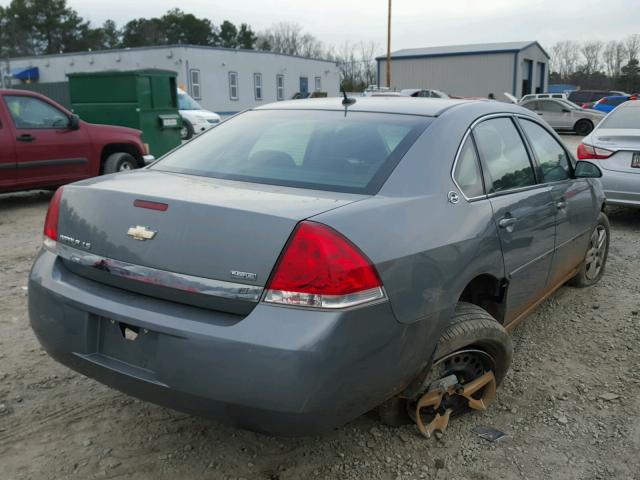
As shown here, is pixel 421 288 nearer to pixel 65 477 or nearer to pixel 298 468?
pixel 298 468

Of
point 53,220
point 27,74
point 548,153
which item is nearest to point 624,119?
point 548,153

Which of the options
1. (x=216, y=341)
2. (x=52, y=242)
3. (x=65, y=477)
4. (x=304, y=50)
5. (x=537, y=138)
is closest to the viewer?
(x=216, y=341)

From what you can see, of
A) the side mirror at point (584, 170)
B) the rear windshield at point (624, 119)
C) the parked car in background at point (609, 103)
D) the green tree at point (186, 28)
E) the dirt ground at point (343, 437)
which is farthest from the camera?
the green tree at point (186, 28)

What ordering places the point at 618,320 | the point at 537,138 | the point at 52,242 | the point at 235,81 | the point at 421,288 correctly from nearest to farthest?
the point at 421,288 → the point at 52,242 → the point at 537,138 → the point at 618,320 → the point at 235,81

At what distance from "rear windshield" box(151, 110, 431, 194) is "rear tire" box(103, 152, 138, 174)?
6.10 metres

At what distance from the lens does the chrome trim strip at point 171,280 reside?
2123mm

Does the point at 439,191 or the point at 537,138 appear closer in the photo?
the point at 439,191

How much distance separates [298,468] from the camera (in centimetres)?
262

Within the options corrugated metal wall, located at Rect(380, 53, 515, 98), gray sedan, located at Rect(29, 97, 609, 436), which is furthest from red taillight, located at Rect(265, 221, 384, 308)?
corrugated metal wall, located at Rect(380, 53, 515, 98)

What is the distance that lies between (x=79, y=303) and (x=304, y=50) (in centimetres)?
8783

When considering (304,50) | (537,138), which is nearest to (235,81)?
(537,138)

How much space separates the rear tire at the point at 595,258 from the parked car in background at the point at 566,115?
20.0 meters

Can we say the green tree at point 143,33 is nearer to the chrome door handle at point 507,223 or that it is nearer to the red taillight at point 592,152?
the red taillight at point 592,152

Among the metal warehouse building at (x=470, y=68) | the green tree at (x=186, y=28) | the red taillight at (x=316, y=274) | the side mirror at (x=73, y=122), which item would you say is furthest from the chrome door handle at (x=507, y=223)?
the green tree at (x=186, y=28)
